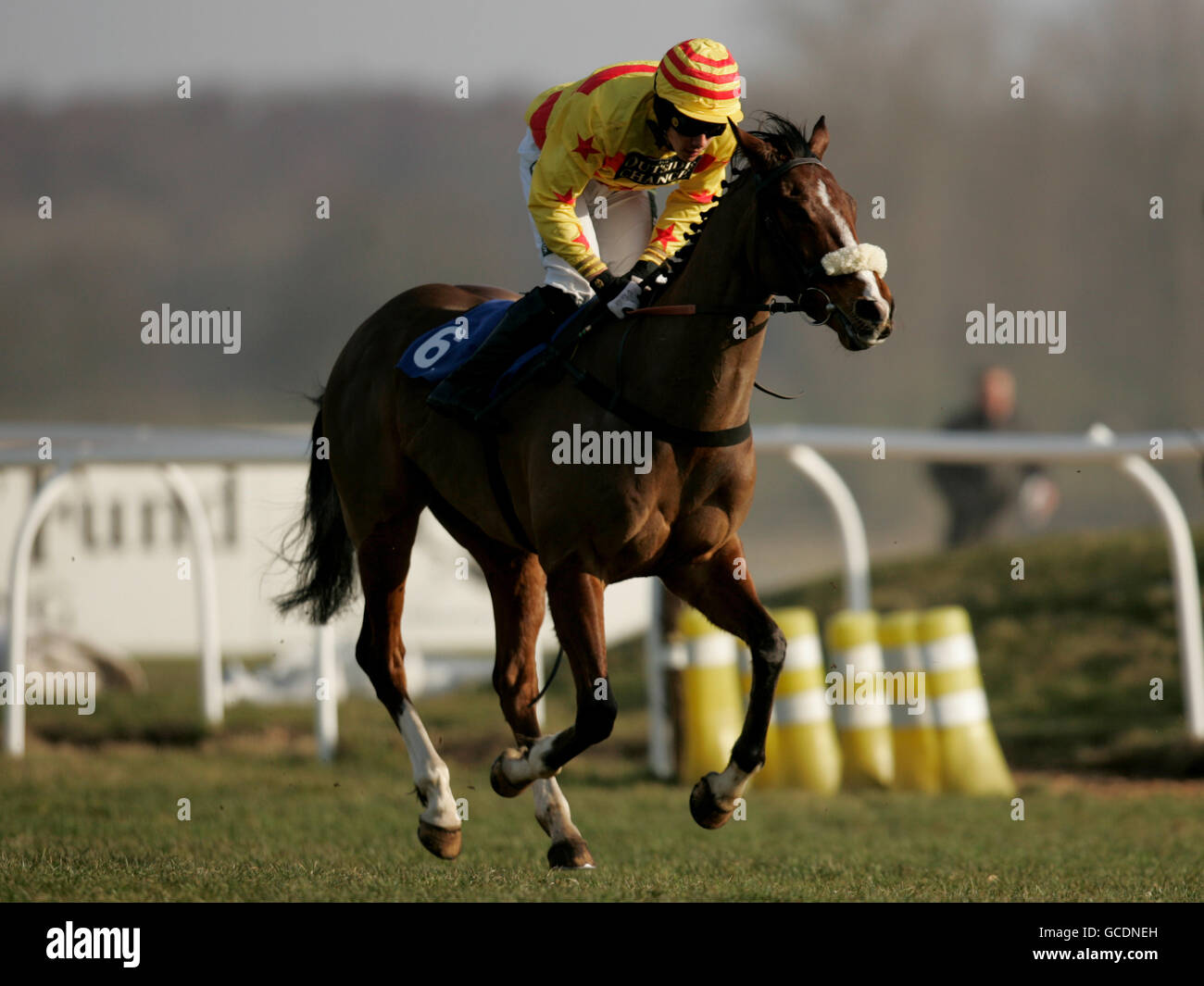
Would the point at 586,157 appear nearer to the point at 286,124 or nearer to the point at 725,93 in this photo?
the point at 725,93

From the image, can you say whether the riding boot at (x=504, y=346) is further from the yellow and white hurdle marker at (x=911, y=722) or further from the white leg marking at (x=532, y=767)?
the yellow and white hurdle marker at (x=911, y=722)

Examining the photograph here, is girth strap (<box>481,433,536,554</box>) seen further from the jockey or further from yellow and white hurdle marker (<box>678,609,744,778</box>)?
A: yellow and white hurdle marker (<box>678,609,744,778</box>)

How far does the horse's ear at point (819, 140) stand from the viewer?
4.66 m

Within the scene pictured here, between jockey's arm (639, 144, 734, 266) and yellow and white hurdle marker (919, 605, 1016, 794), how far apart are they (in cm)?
367

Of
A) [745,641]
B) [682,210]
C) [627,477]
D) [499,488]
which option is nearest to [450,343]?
[499,488]

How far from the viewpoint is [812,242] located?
441cm

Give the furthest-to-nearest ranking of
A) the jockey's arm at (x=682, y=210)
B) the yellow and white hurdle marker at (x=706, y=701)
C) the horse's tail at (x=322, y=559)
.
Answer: the yellow and white hurdle marker at (x=706, y=701), the horse's tail at (x=322, y=559), the jockey's arm at (x=682, y=210)

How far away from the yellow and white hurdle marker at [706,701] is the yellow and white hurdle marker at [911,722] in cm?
83

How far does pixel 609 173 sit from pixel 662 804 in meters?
3.61

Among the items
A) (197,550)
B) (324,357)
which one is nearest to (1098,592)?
(197,550)

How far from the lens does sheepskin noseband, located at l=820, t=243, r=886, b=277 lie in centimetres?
428

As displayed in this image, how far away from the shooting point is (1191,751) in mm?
8742

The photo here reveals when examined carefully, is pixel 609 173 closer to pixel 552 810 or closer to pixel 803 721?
pixel 552 810
